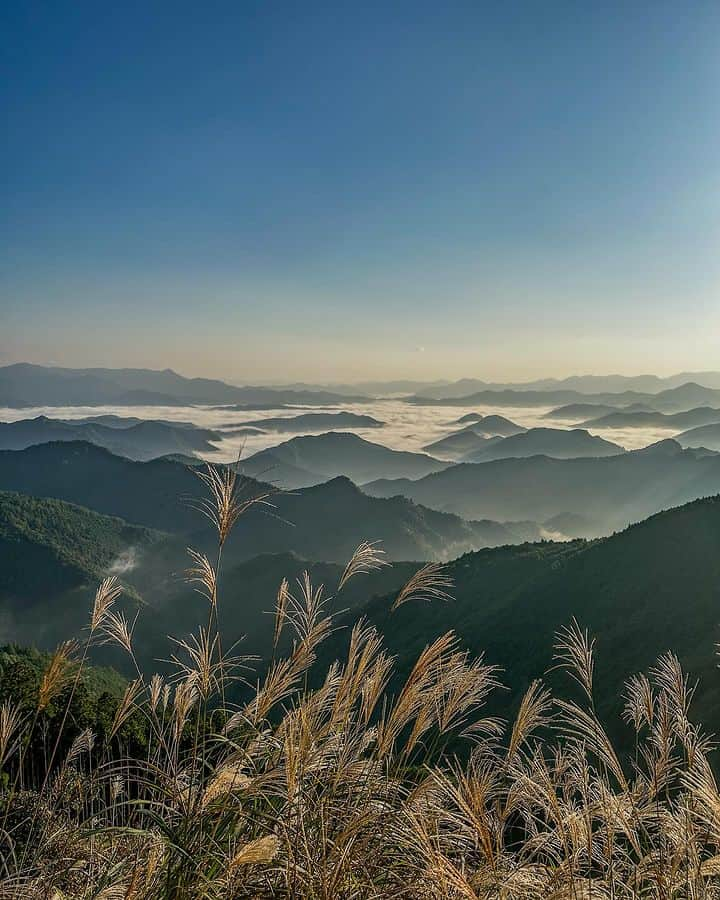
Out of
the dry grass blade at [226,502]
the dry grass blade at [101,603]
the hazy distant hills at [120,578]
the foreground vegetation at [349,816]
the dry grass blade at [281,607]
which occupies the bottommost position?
the hazy distant hills at [120,578]

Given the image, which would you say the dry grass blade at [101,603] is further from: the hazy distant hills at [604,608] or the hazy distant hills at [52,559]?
the hazy distant hills at [52,559]

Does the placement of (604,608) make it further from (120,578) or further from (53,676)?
(120,578)

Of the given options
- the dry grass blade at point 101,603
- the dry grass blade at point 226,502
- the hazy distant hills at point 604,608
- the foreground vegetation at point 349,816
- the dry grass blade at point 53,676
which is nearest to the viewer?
the foreground vegetation at point 349,816

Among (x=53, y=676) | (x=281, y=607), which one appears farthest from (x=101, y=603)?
(x=281, y=607)

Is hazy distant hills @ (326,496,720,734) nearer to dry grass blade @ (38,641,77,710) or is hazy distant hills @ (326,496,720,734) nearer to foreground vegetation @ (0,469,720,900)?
foreground vegetation @ (0,469,720,900)

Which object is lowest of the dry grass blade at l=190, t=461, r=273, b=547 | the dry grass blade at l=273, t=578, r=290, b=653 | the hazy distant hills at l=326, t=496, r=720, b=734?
the hazy distant hills at l=326, t=496, r=720, b=734

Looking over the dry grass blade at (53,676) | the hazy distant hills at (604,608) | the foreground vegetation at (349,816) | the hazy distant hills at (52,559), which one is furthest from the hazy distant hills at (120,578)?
the foreground vegetation at (349,816)

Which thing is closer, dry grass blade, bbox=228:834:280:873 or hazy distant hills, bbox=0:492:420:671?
dry grass blade, bbox=228:834:280:873

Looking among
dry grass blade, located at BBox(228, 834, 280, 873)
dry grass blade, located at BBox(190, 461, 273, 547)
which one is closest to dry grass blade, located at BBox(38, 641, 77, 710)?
dry grass blade, located at BBox(190, 461, 273, 547)

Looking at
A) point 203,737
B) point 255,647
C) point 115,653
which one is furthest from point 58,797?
point 115,653
